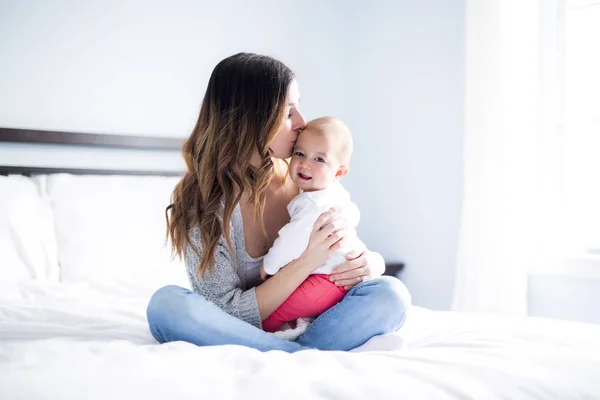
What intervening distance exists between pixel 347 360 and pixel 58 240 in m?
1.44

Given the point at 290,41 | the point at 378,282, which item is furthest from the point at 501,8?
the point at 378,282

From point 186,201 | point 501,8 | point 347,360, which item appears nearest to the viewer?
point 347,360

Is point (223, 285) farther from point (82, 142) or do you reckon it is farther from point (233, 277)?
point (82, 142)

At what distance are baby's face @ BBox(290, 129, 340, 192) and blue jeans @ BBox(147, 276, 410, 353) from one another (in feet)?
1.00

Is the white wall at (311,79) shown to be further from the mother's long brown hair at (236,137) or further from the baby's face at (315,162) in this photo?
the baby's face at (315,162)

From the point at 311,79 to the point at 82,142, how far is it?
1337 mm

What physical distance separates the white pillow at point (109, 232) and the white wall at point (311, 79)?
0.91 feet

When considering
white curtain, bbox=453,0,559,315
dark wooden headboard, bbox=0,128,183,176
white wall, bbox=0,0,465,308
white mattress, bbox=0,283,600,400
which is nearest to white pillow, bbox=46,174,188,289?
dark wooden headboard, bbox=0,128,183,176

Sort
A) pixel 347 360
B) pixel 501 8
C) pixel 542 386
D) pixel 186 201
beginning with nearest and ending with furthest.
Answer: pixel 542 386 → pixel 347 360 → pixel 186 201 → pixel 501 8

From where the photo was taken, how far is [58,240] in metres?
2.20

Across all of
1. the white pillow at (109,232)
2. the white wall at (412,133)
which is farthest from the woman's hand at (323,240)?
the white wall at (412,133)

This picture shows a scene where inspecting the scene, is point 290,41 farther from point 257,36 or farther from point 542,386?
point 542,386

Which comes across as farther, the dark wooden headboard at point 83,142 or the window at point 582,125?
the window at point 582,125

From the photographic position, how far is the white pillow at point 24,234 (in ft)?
6.63
